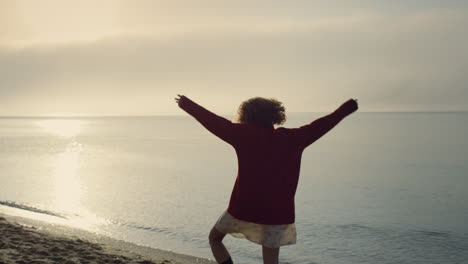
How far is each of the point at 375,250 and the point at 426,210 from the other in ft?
30.9

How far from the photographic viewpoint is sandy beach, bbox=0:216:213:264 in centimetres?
991

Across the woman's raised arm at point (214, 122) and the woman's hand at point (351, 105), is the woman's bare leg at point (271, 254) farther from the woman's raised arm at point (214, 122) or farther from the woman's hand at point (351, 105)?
the woman's hand at point (351, 105)

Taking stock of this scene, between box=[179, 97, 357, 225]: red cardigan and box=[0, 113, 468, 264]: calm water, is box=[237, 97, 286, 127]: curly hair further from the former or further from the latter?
box=[0, 113, 468, 264]: calm water

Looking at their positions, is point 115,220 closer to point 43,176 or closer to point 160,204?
point 160,204

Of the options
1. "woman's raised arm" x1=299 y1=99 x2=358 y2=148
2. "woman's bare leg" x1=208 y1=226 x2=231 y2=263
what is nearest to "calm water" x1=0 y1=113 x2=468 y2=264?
"woman's bare leg" x1=208 y1=226 x2=231 y2=263

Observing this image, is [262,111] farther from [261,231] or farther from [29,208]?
[29,208]

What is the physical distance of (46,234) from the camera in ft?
43.9

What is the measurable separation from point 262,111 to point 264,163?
532 mm

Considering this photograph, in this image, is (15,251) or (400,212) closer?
(15,251)

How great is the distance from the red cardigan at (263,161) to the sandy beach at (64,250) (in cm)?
622

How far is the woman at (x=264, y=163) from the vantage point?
15.9 feet

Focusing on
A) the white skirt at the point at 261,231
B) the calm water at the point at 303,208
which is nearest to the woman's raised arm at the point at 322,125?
the white skirt at the point at 261,231

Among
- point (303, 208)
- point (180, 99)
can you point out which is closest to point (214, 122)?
point (180, 99)

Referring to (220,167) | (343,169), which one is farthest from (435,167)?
(220,167)
